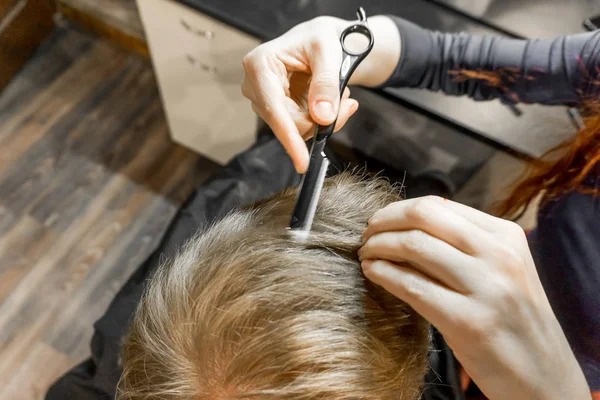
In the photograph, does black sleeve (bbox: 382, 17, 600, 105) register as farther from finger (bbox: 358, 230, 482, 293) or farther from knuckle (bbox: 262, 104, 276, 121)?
finger (bbox: 358, 230, 482, 293)

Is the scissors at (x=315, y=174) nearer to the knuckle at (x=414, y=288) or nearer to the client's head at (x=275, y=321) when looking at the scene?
the client's head at (x=275, y=321)

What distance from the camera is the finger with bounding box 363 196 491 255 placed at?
0.54m

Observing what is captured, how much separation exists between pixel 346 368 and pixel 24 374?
4.76 ft

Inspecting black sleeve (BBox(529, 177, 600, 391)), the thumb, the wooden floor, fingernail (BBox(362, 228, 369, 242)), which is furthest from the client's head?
the wooden floor

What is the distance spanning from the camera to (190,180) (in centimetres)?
196

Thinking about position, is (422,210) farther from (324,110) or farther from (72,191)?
(72,191)

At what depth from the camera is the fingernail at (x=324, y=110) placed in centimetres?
72

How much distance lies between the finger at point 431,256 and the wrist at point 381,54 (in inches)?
18.3

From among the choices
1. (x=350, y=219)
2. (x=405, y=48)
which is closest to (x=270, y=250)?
(x=350, y=219)

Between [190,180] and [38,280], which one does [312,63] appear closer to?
[190,180]

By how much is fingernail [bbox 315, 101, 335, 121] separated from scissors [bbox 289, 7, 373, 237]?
0.06 ft

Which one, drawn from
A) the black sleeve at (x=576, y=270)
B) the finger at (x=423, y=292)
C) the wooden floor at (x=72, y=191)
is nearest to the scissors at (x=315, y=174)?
the finger at (x=423, y=292)

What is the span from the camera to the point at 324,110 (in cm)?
72

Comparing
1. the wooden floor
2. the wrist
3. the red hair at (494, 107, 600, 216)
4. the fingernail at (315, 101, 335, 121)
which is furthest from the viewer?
the wooden floor
